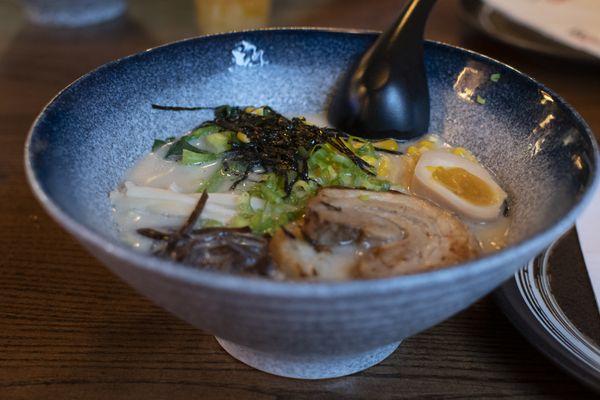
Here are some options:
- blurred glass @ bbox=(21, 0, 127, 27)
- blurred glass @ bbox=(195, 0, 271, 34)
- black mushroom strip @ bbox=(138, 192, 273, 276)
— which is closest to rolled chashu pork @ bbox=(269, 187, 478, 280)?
black mushroom strip @ bbox=(138, 192, 273, 276)

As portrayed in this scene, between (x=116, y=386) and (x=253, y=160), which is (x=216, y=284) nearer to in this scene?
(x=116, y=386)

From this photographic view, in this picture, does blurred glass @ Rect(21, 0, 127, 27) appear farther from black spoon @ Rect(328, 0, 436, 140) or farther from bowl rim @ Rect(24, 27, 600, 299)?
bowl rim @ Rect(24, 27, 600, 299)

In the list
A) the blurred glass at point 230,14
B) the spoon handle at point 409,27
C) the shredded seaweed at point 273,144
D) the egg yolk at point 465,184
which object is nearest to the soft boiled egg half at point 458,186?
the egg yolk at point 465,184

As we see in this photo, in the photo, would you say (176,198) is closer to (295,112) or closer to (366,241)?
(366,241)

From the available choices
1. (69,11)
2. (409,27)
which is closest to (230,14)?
(69,11)

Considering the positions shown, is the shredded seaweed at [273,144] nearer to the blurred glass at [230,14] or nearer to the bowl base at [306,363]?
the bowl base at [306,363]

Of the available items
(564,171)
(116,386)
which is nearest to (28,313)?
(116,386)
